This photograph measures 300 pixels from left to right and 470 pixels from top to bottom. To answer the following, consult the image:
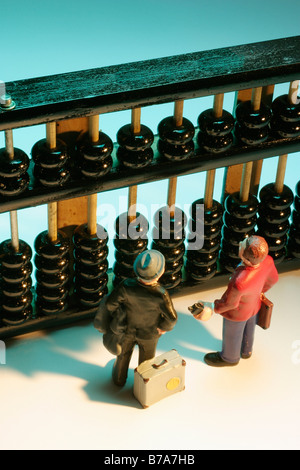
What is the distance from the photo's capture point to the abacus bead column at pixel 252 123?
2.85 m

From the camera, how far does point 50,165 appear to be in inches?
104

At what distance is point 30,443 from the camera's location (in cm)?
271

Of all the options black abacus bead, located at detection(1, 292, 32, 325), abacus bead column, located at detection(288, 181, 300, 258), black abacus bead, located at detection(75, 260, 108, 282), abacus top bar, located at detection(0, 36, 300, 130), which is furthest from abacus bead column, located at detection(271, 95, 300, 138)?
black abacus bead, located at detection(1, 292, 32, 325)

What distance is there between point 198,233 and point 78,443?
0.81m

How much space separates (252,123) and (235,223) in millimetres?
415

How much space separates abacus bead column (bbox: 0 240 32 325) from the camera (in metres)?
2.88

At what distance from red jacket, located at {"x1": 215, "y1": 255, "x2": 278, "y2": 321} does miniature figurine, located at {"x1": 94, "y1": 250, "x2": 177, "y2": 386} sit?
18 centimetres

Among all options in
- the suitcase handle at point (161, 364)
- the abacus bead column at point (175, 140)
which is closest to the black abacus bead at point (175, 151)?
the abacus bead column at point (175, 140)

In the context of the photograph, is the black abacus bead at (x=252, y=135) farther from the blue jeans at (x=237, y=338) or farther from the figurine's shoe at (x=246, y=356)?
the figurine's shoe at (x=246, y=356)

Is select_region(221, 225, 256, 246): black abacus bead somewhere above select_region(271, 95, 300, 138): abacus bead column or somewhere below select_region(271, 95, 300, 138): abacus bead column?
below

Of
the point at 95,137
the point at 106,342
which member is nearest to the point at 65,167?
the point at 95,137

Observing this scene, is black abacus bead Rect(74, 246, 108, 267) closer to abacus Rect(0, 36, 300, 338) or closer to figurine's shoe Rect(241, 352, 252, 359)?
abacus Rect(0, 36, 300, 338)

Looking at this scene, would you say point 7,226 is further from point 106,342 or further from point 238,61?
point 238,61

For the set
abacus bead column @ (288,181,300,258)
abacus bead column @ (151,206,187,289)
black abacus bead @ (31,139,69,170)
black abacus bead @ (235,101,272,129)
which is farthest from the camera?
abacus bead column @ (288,181,300,258)
